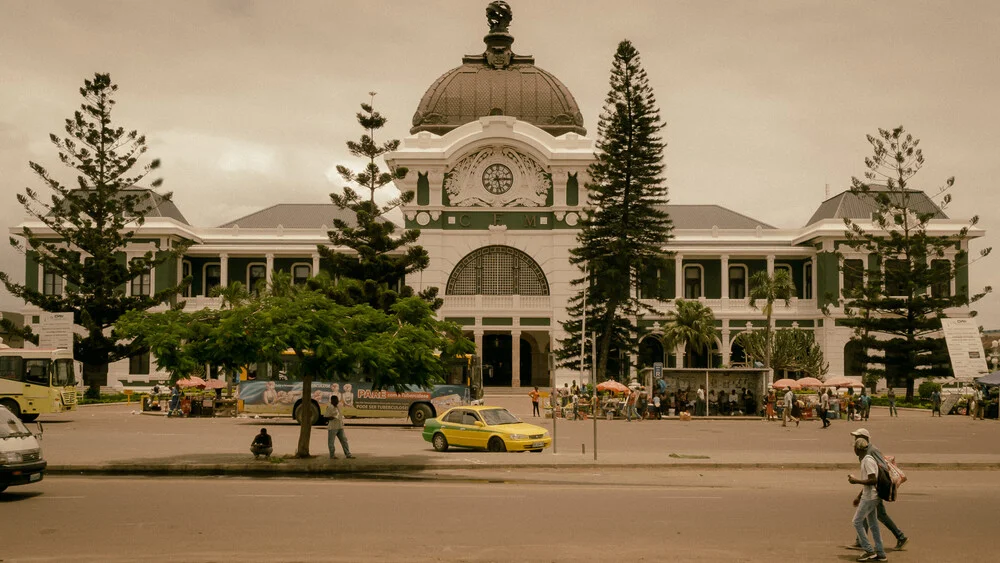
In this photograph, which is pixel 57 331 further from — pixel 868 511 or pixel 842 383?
pixel 868 511

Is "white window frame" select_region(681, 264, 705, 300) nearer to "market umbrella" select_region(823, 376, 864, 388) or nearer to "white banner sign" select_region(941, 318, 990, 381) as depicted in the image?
"market umbrella" select_region(823, 376, 864, 388)

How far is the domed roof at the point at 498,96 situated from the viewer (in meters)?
56.1

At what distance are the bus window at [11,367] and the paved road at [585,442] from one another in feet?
5.91

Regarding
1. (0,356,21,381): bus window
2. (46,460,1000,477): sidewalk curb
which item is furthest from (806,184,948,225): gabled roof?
(0,356,21,381): bus window

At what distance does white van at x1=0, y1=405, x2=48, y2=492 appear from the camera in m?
14.2

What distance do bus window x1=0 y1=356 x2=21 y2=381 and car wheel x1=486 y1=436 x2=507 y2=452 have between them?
58.4 feet

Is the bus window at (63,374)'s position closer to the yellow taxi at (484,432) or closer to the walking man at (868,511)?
the yellow taxi at (484,432)

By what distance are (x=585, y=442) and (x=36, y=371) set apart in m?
18.3

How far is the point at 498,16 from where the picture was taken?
5850 cm

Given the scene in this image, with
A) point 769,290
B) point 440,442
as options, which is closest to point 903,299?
point 769,290

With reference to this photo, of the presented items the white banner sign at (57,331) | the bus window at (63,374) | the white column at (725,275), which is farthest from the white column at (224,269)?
the white column at (725,275)

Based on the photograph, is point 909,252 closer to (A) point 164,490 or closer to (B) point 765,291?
(B) point 765,291

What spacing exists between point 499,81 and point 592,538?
47.6 m

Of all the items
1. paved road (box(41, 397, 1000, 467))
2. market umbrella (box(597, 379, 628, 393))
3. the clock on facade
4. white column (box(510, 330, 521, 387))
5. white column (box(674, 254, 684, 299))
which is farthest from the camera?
white column (box(674, 254, 684, 299))
